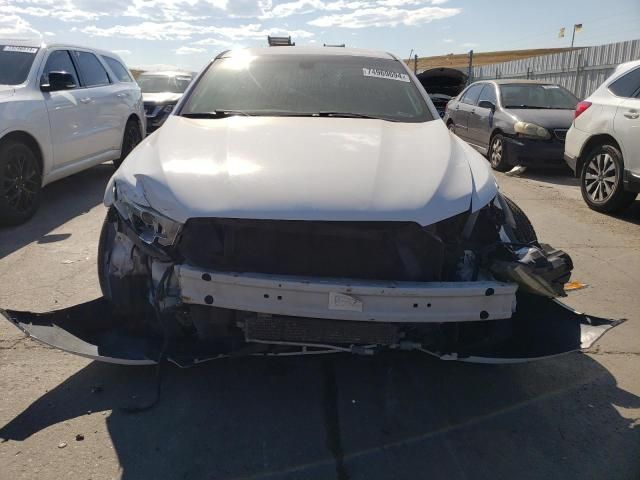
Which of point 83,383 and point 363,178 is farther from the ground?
point 363,178

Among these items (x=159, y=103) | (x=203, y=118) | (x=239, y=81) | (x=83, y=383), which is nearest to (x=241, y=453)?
(x=83, y=383)

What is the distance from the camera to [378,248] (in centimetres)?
249

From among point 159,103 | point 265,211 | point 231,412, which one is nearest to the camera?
point 265,211

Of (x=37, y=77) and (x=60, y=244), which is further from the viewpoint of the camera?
(x=37, y=77)

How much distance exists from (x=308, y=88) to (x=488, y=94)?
771cm

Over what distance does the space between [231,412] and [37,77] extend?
5.00m

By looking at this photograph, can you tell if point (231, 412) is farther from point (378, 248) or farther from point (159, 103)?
point (159, 103)

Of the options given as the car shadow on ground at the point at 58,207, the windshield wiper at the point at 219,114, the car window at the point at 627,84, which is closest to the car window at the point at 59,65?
the car shadow on ground at the point at 58,207

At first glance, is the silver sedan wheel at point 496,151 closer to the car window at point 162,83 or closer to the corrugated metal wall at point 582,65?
the corrugated metal wall at point 582,65

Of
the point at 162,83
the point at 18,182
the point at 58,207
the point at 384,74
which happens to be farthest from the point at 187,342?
the point at 162,83

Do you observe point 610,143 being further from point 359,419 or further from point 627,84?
point 359,419

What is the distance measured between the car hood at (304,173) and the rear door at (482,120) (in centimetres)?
733

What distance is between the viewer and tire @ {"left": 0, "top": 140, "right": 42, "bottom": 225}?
540 centimetres

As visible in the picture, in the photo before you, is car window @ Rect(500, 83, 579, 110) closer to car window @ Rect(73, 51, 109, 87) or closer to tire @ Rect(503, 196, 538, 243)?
car window @ Rect(73, 51, 109, 87)
